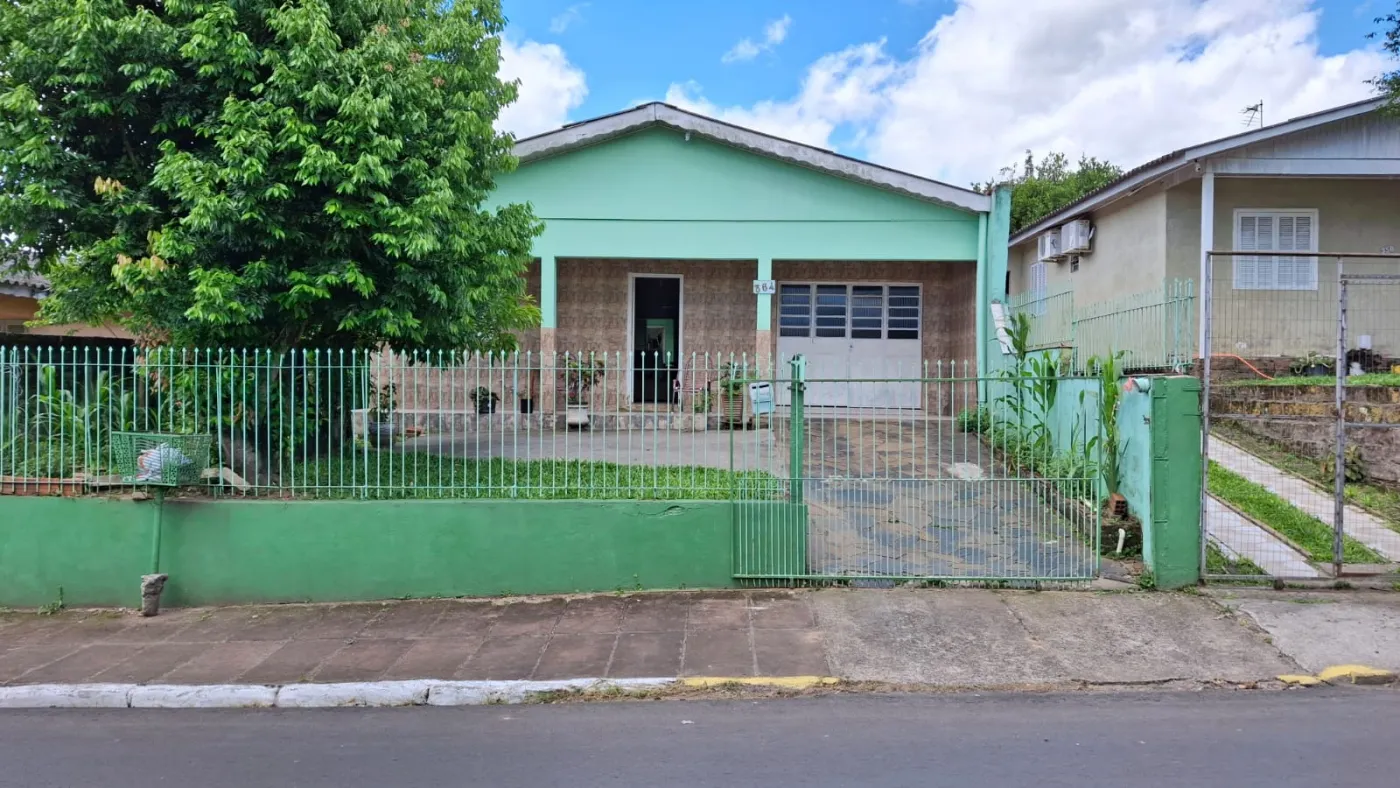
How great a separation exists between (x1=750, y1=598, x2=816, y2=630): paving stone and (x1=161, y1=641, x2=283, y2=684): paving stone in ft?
11.3

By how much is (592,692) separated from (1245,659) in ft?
13.8

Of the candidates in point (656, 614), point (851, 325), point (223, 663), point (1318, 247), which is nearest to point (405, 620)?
point (223, 663)

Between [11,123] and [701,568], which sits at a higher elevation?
[11,123]

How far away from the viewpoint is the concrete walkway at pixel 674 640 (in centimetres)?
538

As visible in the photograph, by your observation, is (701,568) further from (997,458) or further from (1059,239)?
(1059,239)

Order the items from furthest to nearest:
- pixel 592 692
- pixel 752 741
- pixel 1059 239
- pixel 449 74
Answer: pixel 1059 239, pixel 449 74, pixel 592 692, pixel 752 741

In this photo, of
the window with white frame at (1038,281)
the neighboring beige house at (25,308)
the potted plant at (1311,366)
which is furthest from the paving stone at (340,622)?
the window with white frame at (1038,281)

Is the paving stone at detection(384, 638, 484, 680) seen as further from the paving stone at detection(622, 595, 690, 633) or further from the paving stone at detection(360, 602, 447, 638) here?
the paving stone at detection(622, 595, 690, 633)

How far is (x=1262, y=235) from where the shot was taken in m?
13.6

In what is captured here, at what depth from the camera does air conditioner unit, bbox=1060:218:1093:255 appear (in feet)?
51.7

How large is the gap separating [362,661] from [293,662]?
1.54ft

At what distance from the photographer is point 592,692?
203 inches

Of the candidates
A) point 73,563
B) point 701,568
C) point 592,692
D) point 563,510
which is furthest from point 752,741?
point 73,563

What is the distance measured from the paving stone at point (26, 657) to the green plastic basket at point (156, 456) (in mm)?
1333
